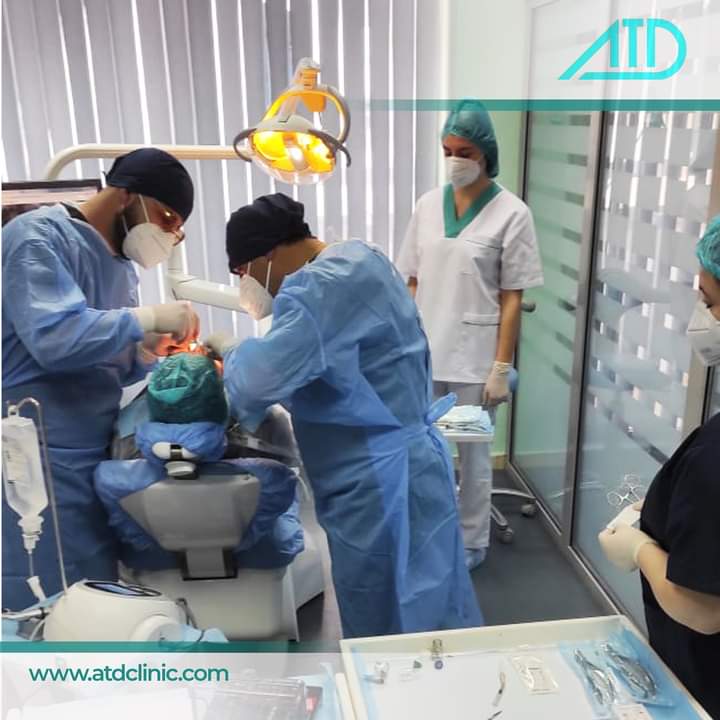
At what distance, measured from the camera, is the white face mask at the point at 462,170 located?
6.57 feet

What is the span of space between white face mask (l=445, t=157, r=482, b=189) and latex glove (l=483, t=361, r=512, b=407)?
527 millimetres

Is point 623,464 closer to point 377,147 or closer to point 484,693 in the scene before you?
point 377,147

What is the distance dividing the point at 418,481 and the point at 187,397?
1.58ft

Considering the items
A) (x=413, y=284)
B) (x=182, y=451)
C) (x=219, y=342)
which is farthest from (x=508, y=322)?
Result: (x=182, y=451)

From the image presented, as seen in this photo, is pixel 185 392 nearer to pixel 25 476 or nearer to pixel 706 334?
pixel 25 476

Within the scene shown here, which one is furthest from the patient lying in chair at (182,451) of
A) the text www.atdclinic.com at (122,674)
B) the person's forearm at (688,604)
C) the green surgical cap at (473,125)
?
the green surgical cap at (473,125)

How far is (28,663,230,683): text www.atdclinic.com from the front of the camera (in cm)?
84

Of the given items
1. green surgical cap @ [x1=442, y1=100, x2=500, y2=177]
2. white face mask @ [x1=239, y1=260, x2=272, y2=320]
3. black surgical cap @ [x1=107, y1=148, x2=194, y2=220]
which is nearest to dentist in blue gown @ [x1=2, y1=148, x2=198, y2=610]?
black surgical cap @ [x1=107, y1=148, x2=194, y2=220]

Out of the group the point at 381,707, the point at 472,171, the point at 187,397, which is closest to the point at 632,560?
the point at 381,707

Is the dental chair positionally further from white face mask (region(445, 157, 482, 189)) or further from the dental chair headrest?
white face mask (region(445, 157, 482, 189))

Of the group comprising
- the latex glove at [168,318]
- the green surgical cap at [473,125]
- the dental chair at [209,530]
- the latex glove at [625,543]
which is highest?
the green surgical cap at [473,125]

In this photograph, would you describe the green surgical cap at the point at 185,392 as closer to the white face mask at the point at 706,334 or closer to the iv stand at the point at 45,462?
the iv stand at the point at 45,462

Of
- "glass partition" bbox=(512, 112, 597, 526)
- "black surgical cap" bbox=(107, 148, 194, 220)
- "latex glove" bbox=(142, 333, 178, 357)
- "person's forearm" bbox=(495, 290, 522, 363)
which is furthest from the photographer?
"glass partition" bbox=(512, 112, 597, 526)

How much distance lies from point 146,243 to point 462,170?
91cm
